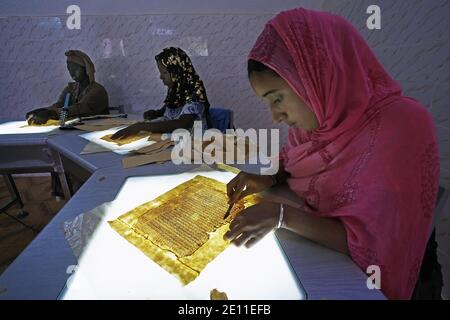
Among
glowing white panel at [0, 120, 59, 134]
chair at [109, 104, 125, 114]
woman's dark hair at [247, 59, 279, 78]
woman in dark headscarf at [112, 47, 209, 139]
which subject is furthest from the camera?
chair at [109, 104, 125, 114]

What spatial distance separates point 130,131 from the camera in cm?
157

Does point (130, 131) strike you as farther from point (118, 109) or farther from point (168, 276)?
point (118, 109)

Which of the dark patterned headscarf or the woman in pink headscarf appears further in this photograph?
the dark patterned headscarf

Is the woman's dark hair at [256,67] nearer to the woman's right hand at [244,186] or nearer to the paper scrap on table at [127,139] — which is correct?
the woman's right hand at [244,186]

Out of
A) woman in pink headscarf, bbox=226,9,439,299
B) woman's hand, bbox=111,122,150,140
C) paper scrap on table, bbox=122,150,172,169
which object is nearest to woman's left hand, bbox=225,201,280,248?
woman in pink headscarf, bbox=226,9,439,299

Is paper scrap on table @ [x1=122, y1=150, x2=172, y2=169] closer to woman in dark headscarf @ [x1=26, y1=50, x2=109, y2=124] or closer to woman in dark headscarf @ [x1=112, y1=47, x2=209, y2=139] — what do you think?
woman in dark headscarf @ [x1=112, y1=47, x2=209, y2=139]

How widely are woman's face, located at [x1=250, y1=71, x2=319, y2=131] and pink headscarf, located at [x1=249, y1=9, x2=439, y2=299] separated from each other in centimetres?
2

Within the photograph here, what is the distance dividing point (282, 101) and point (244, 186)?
11.3 inches

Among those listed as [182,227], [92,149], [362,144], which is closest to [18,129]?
[92,149]

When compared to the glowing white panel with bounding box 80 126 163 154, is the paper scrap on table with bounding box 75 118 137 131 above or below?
above

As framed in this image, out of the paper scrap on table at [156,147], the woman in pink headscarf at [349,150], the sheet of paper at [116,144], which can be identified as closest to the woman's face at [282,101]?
the woman in pink headscarf at [349,150]

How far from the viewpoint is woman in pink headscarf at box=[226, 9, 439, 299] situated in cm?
60

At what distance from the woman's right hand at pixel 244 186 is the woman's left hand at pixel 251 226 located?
0.16m
